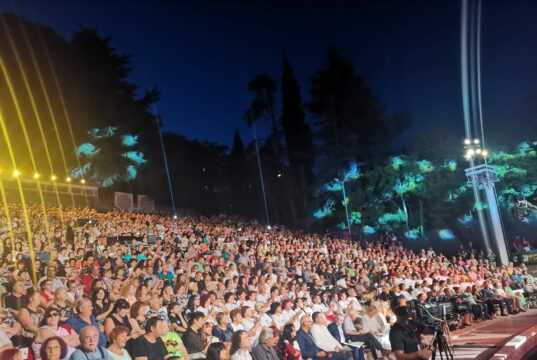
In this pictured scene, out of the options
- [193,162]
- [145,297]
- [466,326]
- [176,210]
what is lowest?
[466,326]

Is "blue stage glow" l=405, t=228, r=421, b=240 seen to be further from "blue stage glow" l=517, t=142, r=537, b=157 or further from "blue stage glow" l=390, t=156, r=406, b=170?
"blue stage glow" l=517, t=142, r=537, b=157

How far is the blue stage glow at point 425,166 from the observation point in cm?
2762

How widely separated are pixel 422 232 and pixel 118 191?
19481mm

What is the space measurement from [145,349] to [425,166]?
83.5 ft

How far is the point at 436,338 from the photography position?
634cm

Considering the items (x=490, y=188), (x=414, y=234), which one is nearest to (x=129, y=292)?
(x=490, y=188)

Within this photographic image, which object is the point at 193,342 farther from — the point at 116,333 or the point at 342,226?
the point at 342,226

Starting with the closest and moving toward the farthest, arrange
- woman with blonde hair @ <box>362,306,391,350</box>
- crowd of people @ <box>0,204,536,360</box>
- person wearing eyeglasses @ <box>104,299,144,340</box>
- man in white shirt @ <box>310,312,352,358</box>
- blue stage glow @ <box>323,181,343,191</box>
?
crowd of people @ <box>0,204,536,360</box> → person wearing eyeglasses @ <box>104,299,144,340</box> → man in white shirt @ <box>310,312,352,358</box> → woman with blonde hair @ <box>362,306,391,350</box> → blue stage glow @ <box>323,181,343,191</box>

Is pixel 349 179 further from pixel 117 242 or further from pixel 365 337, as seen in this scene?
pixel 365 337

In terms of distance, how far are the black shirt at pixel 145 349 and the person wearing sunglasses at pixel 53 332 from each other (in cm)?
67

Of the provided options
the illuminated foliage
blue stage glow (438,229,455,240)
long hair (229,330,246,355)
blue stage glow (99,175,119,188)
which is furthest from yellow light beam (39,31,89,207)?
long hair (229,330,246,355)

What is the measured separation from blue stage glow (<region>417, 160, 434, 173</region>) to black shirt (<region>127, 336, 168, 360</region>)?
25.2 metres

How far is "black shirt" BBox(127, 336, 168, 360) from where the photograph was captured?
4859 mm

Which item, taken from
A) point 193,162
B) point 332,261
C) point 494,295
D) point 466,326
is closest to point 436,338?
point 466,326
